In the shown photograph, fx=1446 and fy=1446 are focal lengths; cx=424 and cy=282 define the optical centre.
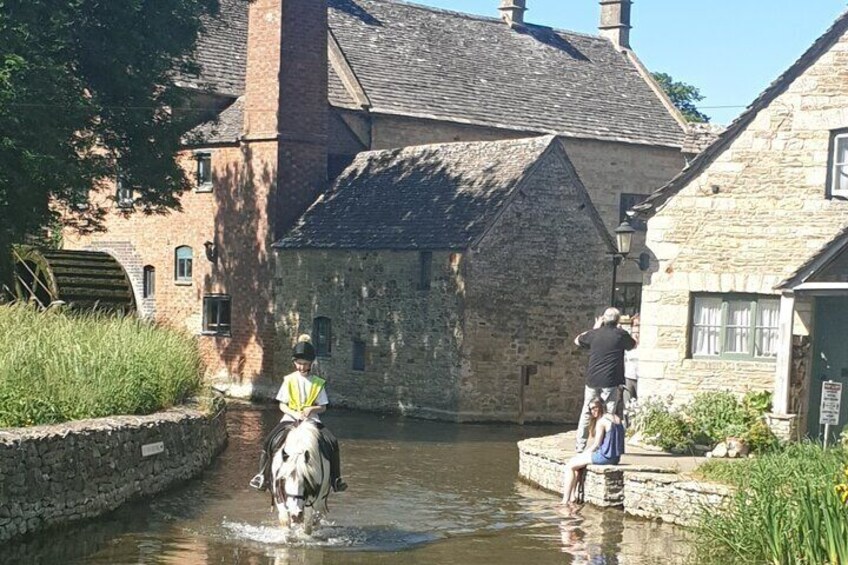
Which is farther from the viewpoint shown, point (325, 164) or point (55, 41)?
point (325, 164)

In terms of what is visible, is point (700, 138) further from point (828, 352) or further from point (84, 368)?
point (84, 368)

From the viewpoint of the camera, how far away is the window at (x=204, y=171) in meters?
37.9

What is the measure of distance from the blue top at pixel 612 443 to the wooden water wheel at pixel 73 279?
58.0ft

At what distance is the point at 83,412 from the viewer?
17.5 meters

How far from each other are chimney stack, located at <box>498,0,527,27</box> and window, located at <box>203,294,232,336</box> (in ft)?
54.9

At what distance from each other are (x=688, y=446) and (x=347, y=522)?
6.03 m

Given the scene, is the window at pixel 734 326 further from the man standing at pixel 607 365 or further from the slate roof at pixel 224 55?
the slate roof at pixel 224 55

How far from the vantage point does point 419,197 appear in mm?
33750

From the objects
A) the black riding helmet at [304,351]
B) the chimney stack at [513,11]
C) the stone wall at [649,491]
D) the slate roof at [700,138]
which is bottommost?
the stone wall at [649,491]

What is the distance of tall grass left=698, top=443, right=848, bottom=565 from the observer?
11906 millimetres

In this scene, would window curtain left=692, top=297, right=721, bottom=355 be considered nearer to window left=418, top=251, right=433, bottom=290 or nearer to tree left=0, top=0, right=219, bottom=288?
window left=418, top=251, right=433, bottom=290

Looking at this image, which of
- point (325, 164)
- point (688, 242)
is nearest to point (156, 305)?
point (325, 164)

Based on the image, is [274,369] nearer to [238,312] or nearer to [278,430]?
[238,312]

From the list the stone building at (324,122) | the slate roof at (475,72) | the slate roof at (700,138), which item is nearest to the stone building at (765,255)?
the slate roof at (700,138)
